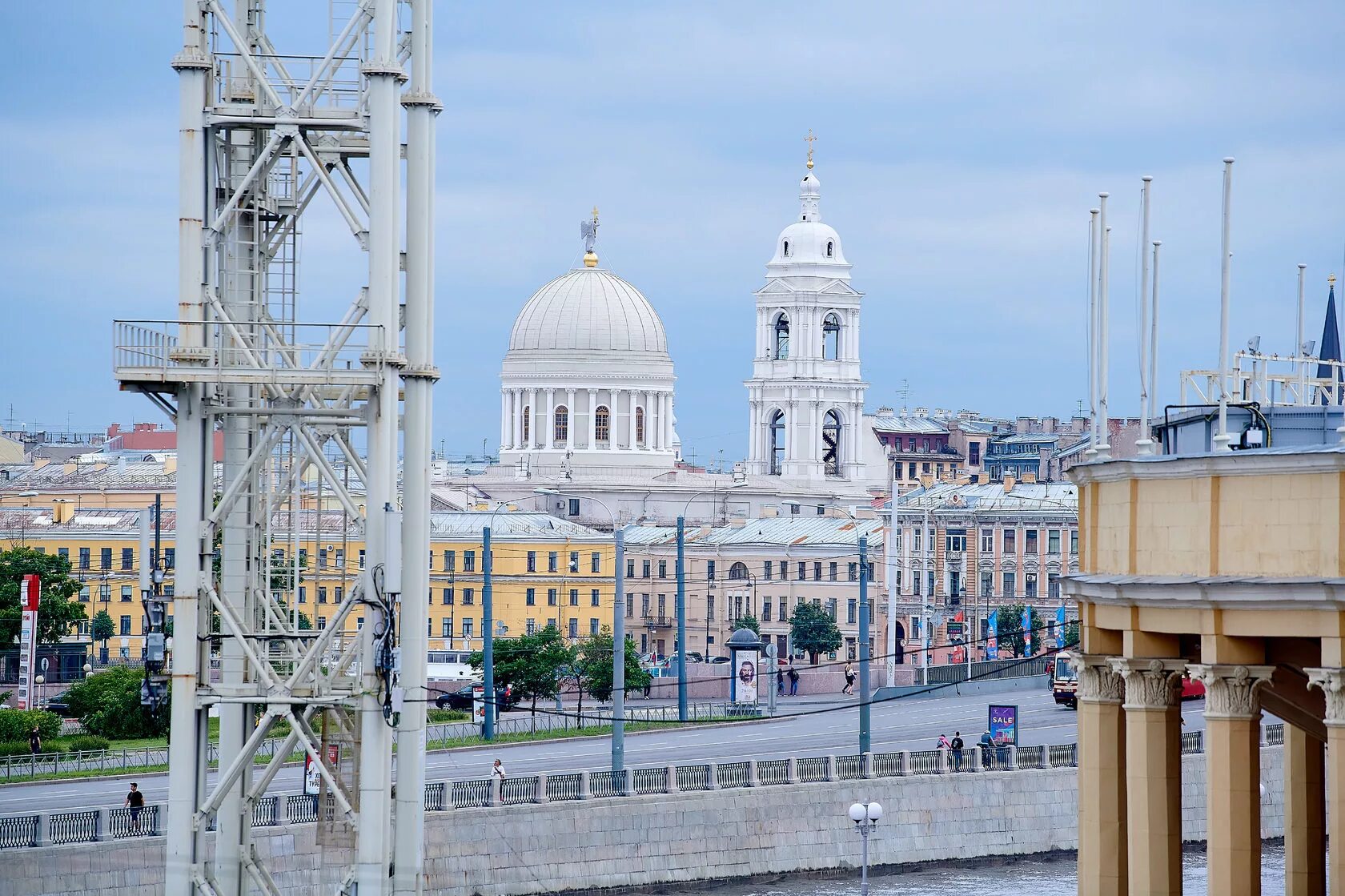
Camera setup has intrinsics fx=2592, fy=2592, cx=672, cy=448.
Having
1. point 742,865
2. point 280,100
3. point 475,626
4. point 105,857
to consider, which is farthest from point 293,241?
point 475,626

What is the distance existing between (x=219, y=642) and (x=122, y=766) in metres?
25.9

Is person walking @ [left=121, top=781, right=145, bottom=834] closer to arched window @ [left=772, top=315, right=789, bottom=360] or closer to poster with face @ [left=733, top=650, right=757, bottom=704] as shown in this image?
poster with face @ [left=733, top=650, right=757, bottom=704]

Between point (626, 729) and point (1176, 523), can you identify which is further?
point (626, 729)

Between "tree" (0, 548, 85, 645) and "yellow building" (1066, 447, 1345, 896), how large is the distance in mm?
53888

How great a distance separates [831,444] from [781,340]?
9.02m

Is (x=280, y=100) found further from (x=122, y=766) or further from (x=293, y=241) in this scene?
(x=122, y=766)

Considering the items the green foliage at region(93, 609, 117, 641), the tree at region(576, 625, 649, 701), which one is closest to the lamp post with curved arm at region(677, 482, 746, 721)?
the tree at region(576, 625, 649, 701)

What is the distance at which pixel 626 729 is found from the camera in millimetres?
67500

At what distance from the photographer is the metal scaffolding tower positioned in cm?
2714

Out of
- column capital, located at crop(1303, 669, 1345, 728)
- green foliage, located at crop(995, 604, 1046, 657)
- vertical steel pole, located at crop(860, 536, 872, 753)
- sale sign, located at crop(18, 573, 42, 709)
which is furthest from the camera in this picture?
green foliage, located at crop(995, 604, 1046, 657)

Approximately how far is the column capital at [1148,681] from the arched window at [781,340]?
14004 centimetres

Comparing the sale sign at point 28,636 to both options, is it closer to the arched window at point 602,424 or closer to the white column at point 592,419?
the white column at point 592,419

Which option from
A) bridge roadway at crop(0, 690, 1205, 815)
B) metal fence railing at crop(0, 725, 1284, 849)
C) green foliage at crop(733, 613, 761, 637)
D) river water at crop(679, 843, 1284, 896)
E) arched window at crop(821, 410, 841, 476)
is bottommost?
river water at crop(679, 843, 1284, 896)

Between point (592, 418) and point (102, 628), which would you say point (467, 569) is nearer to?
point (102, 628)
